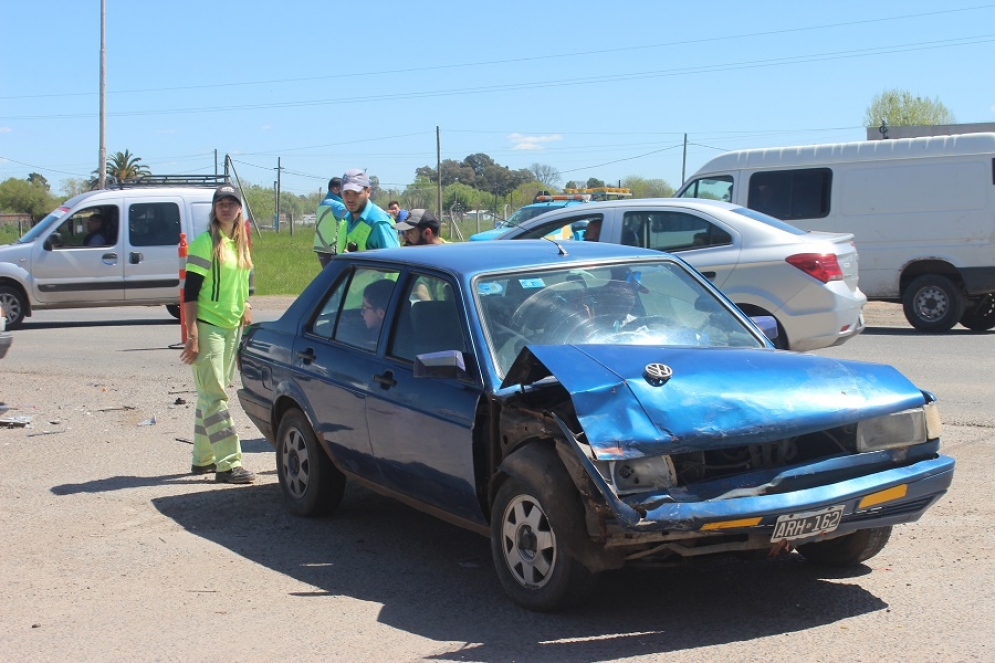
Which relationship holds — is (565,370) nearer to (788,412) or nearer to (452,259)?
(788,412)

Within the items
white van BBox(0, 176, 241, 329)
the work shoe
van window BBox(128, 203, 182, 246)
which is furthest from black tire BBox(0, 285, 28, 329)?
the work shoe

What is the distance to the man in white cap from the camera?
8859mm

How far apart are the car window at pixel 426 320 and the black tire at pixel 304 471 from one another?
3.25 ft

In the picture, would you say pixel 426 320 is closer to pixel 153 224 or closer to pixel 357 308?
pixel 357 308

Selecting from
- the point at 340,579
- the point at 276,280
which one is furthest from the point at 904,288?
the point at 276,280

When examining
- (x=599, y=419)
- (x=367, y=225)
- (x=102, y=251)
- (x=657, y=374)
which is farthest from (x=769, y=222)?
(x=102, y=251)

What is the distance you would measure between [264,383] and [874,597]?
12.5 feet

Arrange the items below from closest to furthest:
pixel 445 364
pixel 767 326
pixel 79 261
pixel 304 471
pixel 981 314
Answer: pixel 445 364 < pixel 767 326 < pixel 304 471 < pixel 981 314 < pixel 79 261

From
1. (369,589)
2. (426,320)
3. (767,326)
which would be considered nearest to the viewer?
(369,589)

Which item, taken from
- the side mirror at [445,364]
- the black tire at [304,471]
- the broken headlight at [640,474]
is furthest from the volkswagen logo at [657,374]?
the black tire at [304,471]

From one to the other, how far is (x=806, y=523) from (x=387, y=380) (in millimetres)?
2299

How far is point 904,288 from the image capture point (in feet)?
52.4

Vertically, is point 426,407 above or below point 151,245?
below

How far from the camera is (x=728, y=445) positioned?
15.0ft
